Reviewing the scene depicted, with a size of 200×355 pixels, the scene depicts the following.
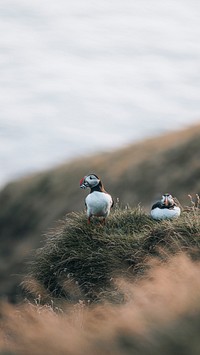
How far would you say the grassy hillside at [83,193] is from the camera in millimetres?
52303

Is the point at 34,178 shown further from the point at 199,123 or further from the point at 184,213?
the point at 184,213

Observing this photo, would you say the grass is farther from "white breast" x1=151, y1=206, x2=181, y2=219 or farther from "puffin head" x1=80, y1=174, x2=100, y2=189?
"puffin head" x1=80, y1=174, x2=100, y2=189

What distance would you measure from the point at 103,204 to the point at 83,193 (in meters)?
44.0

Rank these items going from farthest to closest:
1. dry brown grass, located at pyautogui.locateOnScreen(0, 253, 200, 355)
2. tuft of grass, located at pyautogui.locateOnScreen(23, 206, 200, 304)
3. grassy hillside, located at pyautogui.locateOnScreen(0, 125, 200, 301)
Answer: grassy hillside, located at pyautogui.locateOnScreen(0, 125, 200, 301), tuft of grass, located at pyautogui.locateOnScreen(23, 206, 200, 304), dry brown grass, located at pyautogui.locateOnScreen(0, 253, 200, 355)

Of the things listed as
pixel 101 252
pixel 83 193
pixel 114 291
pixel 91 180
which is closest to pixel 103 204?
pixel 91 180

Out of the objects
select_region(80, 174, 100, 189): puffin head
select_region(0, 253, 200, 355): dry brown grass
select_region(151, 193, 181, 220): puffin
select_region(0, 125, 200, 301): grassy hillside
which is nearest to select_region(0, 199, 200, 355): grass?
select_region(0, 253, 200, 355): dry brown grass

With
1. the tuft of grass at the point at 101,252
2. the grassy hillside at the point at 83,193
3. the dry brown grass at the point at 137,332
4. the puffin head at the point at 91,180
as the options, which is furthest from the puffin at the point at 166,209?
the grassy hillside at the point at 83,193

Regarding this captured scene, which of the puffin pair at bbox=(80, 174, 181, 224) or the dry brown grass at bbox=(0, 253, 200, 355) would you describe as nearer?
the dry brown grass at bbox=(0, 253, 200, 355)

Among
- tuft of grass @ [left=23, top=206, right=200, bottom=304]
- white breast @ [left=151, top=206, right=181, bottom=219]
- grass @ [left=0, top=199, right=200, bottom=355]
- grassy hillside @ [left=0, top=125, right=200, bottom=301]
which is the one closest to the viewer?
grass @ [left=0, top=199, right=200, bottom=355]

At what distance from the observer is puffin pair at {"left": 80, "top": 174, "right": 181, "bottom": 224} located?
1562cm

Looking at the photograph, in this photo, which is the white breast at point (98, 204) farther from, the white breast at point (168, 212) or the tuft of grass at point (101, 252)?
the white breast at point (168, 212)

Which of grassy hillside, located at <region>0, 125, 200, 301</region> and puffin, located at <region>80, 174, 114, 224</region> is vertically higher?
puffin, located at <region>80, 174, 114, 224</region>

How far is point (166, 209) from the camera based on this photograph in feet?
51.4

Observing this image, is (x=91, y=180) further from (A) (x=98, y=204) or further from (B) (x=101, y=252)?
(B) (x=101, y=252)
